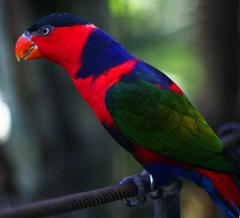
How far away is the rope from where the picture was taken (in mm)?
1211

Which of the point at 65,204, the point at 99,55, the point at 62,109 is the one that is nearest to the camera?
the point at 65,204

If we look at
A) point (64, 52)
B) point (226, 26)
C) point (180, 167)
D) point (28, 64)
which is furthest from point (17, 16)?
point (180, 167)

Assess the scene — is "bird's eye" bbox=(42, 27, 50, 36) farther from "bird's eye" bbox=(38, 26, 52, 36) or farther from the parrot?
the parrot

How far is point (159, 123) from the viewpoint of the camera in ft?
7.45

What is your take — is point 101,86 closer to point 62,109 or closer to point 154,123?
point 154,123

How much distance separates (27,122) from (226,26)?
53.3 inches

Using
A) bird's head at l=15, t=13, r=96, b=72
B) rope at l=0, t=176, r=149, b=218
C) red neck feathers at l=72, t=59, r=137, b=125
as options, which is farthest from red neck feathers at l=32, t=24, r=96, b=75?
rope at l=0, t=176, r=149, b=218

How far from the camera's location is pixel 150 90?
2.26m

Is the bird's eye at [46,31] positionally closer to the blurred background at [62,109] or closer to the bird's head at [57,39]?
the bird's head at [57,39]

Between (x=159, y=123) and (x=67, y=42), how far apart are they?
21.9 inches

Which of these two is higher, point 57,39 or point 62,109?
point 57,39

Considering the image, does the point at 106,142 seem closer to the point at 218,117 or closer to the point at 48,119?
the point at 48,119

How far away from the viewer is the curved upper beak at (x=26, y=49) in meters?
2.45

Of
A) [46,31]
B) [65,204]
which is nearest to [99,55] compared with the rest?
[46,31]
